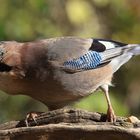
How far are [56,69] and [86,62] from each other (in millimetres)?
262

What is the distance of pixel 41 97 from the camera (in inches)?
123

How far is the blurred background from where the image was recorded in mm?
4312

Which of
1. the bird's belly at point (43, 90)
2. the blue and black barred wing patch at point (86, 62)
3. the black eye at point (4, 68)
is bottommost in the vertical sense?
the bird's belly at point (43, 90)

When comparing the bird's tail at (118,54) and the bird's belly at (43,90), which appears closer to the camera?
the bird's belly at (43,90)

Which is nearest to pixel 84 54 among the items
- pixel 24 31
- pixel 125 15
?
pixel 24 31

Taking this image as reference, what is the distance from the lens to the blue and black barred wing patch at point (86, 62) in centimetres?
327

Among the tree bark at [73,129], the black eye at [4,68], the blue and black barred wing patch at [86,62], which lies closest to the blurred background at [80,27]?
the blue and black barred wing patch at [86,62]

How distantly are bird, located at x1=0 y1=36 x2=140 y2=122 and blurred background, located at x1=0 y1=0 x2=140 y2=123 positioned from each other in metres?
0.76

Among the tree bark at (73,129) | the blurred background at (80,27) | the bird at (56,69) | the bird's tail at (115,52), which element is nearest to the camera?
the tree bark at (73,129)

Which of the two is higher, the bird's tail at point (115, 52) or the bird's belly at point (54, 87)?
the bird's tail at point (115, 52)

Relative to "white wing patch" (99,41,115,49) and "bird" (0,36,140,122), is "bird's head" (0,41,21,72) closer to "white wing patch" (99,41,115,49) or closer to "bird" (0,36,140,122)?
"bird" (0,36,140,122)

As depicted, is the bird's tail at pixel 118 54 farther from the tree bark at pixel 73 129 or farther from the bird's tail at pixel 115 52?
the tree bark at pixel 73 129

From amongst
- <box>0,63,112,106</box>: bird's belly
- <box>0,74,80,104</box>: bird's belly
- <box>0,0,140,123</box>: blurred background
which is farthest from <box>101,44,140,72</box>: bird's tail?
<box>0,0,140,123</box>: blurred background

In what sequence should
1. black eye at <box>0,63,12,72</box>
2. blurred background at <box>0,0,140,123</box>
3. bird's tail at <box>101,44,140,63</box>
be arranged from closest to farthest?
black eye at <box>0,63,12,72</box> → bird's tail at <box>101,44,140,63</box> → blurred background at <box>0,0,140,123</box>
